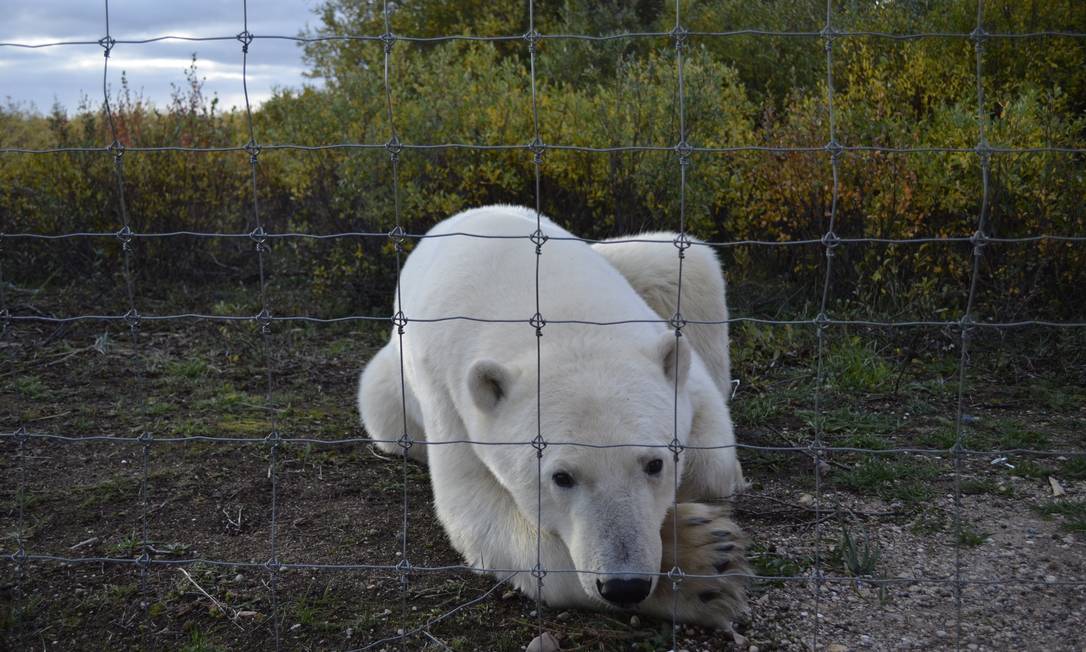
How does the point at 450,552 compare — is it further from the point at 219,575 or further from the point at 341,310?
the point at 341,310

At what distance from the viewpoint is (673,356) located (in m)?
3.06

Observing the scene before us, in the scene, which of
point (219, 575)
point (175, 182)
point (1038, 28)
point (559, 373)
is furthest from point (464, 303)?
point (1038, 28)

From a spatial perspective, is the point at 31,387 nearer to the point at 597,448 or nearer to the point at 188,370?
the point at 188,370

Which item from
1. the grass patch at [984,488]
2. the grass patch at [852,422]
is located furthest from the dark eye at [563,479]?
the grass patch at [852,422]

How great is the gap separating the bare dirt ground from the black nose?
0.21 m

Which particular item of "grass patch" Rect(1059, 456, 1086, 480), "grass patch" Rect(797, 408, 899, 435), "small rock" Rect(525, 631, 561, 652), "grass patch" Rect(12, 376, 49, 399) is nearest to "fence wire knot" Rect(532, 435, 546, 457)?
"small rock" Rect(525, 631, 561, 652)

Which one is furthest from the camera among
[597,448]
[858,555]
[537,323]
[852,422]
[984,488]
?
[852,422]

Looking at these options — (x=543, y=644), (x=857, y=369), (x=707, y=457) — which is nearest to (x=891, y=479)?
(x=707, y=457)

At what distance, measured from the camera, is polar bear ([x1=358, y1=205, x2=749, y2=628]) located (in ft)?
9.04

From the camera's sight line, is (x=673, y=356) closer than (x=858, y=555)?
Yes

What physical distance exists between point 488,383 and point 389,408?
147 cm

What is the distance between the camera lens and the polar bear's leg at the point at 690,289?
4.57 metres

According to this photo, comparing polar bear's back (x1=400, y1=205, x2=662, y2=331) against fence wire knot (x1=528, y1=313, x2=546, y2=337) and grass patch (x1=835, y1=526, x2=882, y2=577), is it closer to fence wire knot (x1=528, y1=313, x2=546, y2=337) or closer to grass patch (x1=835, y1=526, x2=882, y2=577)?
fence wire knot (x1=528, y1=313, x2=546, y2=337)

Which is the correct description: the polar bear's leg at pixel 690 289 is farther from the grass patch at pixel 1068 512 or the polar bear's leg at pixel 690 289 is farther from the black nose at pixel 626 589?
the black nose at pixel 626 589
